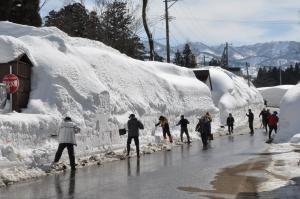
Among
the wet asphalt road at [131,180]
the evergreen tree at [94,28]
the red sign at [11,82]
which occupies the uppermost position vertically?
the evergreen tree at [94,28]

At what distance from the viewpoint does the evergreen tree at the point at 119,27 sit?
5581cm

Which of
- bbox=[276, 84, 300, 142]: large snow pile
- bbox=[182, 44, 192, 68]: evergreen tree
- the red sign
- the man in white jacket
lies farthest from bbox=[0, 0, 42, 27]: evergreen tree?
bbox=[182, 44, 192, 68]: evergreen tree

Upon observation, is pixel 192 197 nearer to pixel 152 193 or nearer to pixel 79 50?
pixel 152 193

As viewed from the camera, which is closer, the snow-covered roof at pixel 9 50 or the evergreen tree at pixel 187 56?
the snow-covered roof at pixel 9 50

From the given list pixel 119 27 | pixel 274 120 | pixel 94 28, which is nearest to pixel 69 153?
pixel 274 120

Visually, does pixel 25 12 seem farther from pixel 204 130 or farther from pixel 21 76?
pixel 21 76

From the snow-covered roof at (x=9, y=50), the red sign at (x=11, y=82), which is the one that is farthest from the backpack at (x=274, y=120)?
the red sign at (x=11, y=82)

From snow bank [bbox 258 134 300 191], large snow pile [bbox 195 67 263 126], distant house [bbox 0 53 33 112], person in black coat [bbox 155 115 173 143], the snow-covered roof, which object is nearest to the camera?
snow bank [bbox 258 134 300 191]

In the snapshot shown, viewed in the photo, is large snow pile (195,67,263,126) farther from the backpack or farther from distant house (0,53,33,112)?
distant house (0,53,33,112)

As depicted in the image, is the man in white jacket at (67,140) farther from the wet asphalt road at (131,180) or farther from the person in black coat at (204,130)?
the person in black coat at (204,130)

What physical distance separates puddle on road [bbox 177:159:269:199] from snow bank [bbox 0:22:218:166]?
599 cm

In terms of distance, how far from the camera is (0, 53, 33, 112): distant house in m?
20.5

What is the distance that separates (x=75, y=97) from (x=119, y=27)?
1404 inches

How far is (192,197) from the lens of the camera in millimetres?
10672
